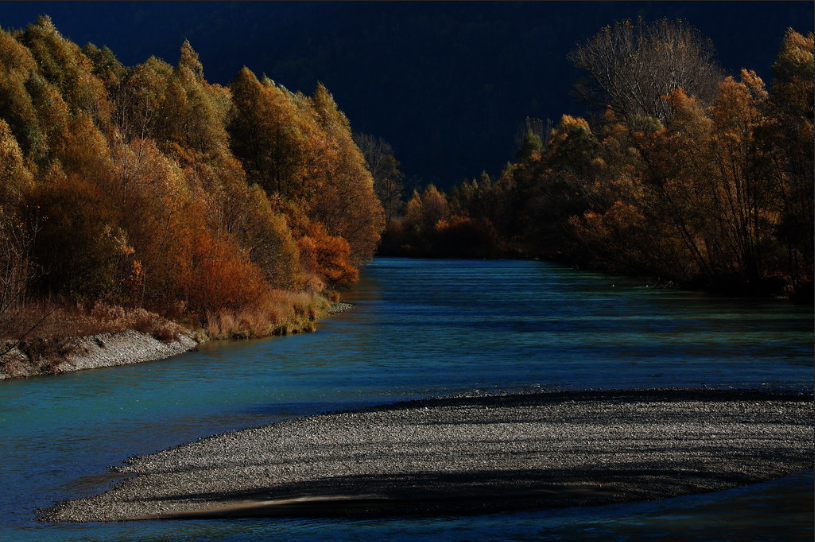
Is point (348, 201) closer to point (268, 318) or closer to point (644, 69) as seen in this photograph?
point (268, 318)

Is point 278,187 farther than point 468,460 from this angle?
Yes

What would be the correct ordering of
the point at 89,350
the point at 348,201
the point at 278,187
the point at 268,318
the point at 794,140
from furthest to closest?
1. the point at 348,201
2. the point at 278,187
3. the point at 794,140
4. the point at 268,318
5. the point at 89,350

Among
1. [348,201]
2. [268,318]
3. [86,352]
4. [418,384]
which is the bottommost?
[418,384]

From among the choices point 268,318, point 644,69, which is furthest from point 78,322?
point 644,69

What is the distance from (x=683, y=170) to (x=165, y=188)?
36.3 meters

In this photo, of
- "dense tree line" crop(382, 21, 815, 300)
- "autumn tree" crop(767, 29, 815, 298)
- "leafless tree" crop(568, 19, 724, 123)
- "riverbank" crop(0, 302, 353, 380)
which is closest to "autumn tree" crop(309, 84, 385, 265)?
"dense tree line" crop(382, 21, 815, 300)

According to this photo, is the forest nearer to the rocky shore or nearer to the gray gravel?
the rocky shore

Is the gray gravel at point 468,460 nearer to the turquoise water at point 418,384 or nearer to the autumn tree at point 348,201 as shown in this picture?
the turquoise water at point 418,384

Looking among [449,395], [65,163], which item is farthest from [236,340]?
[449,395]

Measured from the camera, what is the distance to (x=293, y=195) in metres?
68.6

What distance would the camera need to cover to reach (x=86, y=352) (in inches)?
1246

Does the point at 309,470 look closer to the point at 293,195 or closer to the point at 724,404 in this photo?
the point at 724,404

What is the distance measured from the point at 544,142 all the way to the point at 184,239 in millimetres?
159949

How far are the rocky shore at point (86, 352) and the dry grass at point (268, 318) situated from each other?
3097 mm
